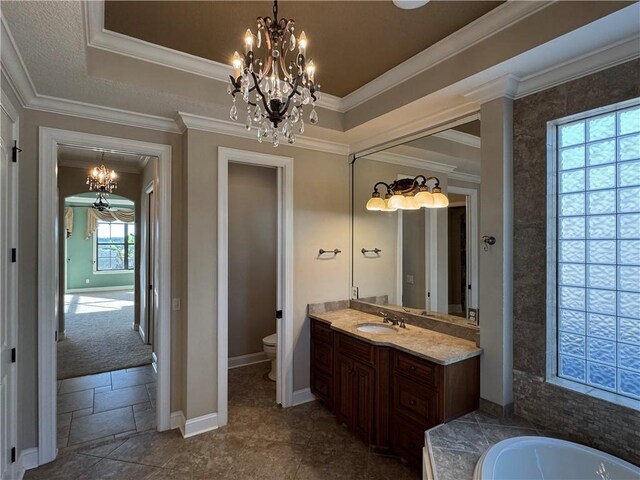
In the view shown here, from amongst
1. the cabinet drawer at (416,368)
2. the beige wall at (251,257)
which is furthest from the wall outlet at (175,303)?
the cabinet drawer at (416,368)

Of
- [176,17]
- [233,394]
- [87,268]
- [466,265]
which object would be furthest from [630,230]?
[87,268]

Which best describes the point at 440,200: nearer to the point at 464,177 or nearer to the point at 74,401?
the point at 464,177

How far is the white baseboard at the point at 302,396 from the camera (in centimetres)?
312

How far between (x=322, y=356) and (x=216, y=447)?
1.09m

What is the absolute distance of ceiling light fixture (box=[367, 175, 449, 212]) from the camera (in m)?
2.66

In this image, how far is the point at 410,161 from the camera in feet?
9.62

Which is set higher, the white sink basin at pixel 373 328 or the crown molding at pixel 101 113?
the crown molding at pixel 101 113

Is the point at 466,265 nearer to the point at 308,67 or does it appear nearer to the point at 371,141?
the point at 371,141

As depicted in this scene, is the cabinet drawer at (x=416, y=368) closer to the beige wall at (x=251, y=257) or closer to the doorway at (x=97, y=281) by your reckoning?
the beige wall at (x=251, y=257)

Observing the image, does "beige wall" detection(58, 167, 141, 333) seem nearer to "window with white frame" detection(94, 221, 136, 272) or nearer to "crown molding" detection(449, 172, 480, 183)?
"crown molding" detection(449, 172, 480, 183)

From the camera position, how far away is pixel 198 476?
2.17m

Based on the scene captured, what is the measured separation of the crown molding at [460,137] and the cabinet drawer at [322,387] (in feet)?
7.34

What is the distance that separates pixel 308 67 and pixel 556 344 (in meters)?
1.99

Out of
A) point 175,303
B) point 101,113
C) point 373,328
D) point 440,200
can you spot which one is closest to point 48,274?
point 175,303
